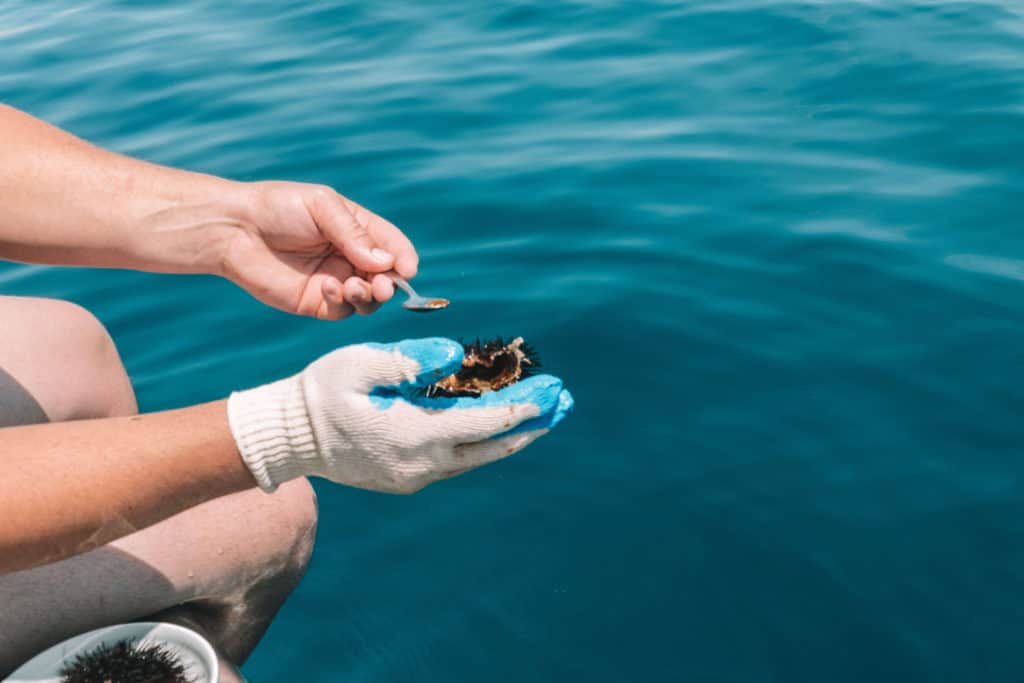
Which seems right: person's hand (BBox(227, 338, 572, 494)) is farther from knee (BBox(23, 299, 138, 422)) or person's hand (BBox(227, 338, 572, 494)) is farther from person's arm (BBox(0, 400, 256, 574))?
knee (BBox(23, 299, 138, 422))

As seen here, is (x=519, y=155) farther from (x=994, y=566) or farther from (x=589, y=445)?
(x=994, y=566)

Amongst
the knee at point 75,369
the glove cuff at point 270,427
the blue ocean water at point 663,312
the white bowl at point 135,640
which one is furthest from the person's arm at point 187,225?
the blue ocean water at point 663,312

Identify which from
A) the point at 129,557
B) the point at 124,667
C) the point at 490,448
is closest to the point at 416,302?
the point at 490,448

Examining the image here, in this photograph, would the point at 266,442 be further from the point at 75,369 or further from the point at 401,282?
the point at 75,369

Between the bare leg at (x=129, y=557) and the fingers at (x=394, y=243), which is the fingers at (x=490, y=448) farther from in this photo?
the bare leg at (x=129, y=557)

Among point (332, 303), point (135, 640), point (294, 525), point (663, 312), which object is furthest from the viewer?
point (663, 312)

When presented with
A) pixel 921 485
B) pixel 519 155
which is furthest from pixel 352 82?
pixel 921 485

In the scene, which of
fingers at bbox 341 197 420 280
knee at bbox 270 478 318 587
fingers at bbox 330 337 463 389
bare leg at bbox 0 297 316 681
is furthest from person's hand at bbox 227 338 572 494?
knee at bbox 270 478 318 587
